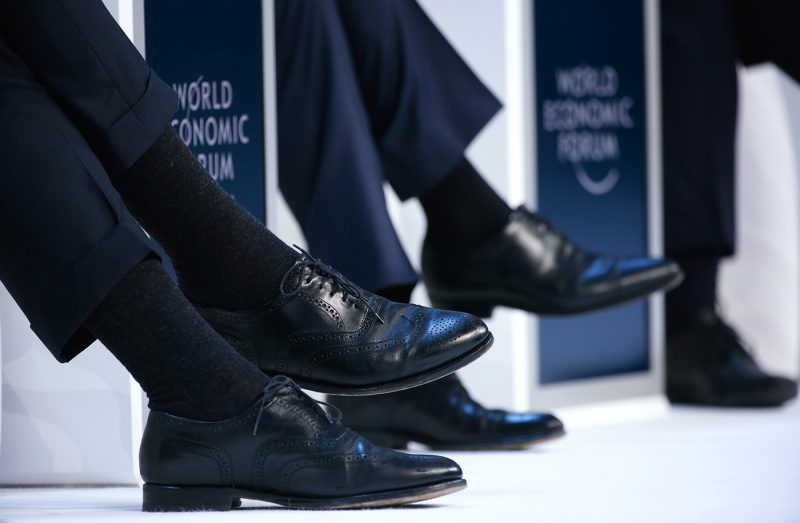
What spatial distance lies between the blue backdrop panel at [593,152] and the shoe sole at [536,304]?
558mm

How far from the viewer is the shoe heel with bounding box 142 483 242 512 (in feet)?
3.94

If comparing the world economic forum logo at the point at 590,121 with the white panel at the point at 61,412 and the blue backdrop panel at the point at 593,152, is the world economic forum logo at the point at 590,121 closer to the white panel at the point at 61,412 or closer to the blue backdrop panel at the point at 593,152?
the blue backdrop panel at the point at 593,152

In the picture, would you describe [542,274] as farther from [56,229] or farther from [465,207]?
[56,229]


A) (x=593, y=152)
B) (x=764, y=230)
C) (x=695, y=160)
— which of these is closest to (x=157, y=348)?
(x=593, y=152)

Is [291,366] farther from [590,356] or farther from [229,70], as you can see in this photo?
[590,356]

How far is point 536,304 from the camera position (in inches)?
68.6

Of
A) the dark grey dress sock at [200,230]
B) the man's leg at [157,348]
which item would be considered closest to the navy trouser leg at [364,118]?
the dark grey dress sock at [200,230]

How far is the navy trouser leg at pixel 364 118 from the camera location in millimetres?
1633

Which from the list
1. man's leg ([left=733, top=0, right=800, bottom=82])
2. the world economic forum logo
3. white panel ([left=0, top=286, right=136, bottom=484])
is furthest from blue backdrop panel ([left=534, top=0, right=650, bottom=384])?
white panel ([left=0, top=286, right=136, bottom=484])

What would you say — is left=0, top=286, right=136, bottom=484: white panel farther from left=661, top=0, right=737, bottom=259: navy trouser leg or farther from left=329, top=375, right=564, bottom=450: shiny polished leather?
left=661, top=0, right=737, bottom=259: navy trouser leg

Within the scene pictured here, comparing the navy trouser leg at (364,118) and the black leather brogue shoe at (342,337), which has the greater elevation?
the navy trouser leg at (364,118)

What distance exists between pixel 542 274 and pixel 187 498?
2.27 ft

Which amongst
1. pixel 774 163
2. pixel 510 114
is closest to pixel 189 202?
pixel 510 114

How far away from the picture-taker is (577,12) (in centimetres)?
243
